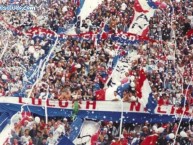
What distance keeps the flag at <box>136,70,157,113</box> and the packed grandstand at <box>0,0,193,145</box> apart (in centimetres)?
3

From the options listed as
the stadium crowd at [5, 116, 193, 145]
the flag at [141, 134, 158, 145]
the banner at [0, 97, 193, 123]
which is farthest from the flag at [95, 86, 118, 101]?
the flag at [141, 134, 158, 145]

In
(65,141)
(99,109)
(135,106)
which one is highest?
(135,106)

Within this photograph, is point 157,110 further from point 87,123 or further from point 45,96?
point 45,96

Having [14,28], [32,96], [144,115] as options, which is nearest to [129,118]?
[144,115]

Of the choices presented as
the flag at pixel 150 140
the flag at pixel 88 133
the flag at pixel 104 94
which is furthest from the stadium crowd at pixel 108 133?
the flag at pixel 104 94

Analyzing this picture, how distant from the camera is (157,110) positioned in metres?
15.6

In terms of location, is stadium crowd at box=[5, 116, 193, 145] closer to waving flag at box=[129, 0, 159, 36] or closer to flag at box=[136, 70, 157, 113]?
flag at box=[136, 70, 157, 113]

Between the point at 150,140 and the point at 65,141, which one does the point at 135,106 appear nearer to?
the point at 150,140

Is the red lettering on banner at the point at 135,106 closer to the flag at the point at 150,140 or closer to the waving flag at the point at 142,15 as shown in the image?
the flag at the point at 150,140

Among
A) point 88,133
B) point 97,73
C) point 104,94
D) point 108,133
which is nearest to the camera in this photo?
point 108,133

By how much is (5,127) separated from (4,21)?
5440 mm

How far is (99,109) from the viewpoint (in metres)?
15.9

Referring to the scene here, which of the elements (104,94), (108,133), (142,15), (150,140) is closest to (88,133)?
(108,133)

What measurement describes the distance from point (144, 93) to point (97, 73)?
169 centimetres
